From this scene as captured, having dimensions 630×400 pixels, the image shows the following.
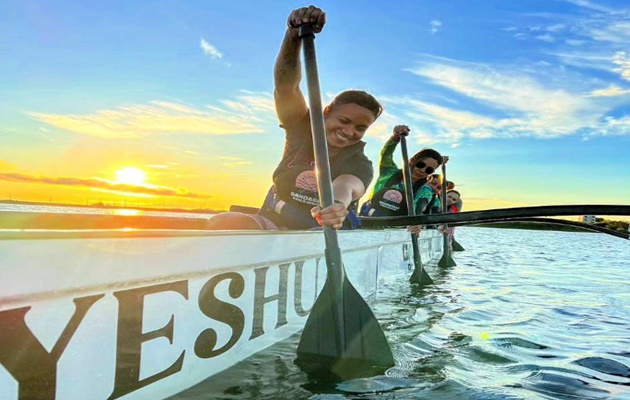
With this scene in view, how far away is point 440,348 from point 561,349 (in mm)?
908

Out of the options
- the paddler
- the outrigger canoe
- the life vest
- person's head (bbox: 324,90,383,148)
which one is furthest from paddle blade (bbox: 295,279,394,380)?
the life vest

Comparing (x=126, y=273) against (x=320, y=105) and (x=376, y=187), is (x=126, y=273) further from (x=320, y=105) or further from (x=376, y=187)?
(x=376, y=187)

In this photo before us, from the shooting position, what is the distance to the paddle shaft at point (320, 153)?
300 cm

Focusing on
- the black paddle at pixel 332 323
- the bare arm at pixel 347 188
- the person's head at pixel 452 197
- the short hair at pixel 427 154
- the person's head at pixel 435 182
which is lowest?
the black paddle at pixel 332 323

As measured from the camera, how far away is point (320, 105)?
3041mm

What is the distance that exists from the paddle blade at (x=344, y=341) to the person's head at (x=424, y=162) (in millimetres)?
5955

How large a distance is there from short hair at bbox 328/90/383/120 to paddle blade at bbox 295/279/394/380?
153cm

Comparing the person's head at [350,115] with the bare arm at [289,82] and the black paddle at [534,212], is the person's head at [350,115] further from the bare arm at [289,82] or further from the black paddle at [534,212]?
the black paddle at [534,212]

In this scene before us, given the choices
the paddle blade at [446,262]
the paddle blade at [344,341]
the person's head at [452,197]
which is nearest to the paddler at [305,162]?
the paddle blade at [344,341]

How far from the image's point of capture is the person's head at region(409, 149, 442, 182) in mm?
8578

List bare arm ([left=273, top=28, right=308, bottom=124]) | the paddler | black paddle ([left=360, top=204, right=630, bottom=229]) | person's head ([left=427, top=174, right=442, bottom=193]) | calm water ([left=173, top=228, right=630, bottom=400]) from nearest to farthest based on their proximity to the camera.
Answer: calm water ([left=173, top=228, right=630, bottom=400]) < bare arm ([left=273, top=28, right=308, bottom=124]) < black paddle ([left=360, top=204, right=630, bottom=229]) < the paddler < person's head ([left=427, top=174, right=442, bottom=193])

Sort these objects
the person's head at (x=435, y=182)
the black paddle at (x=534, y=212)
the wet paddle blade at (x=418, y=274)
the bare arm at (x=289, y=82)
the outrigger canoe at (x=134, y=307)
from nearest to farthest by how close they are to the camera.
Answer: the outrigger canoe at (x=134, y=307) < the bare arm at (x=289, y=82) < the black paddle at (x=534, y=212) < the wet paddle blade at (x=418, y=274) < the person's head at (x=435, y=182)

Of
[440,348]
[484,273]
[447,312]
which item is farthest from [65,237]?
[484,273]

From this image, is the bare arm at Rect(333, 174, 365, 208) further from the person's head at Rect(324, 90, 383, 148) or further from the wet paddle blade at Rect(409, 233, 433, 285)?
the wet paddle blade at Rect(409, 233, 433, 285)
